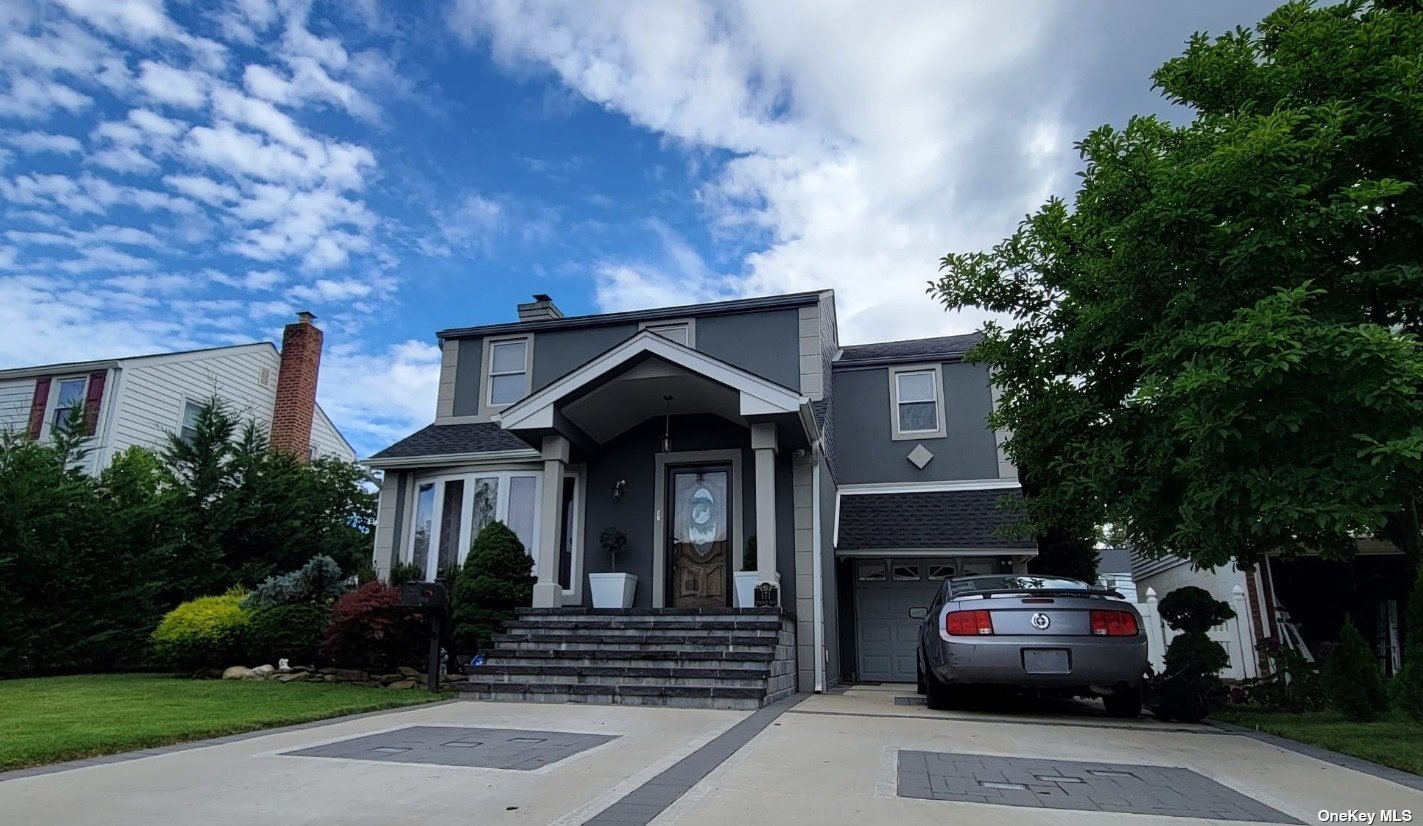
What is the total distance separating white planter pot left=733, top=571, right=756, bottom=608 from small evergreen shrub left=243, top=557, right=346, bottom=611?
241 inches

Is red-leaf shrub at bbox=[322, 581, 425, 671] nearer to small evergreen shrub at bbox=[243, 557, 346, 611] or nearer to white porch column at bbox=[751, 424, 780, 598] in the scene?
small evergreen shrub at bbox=[243, 557, 346, 611]

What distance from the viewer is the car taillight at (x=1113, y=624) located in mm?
6668

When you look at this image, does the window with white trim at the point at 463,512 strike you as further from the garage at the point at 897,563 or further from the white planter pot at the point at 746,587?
the garage at the point at 897,563

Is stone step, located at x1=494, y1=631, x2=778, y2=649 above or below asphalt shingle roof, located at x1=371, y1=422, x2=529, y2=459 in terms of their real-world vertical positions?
below

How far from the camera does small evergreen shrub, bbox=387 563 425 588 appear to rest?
12258 millimetres

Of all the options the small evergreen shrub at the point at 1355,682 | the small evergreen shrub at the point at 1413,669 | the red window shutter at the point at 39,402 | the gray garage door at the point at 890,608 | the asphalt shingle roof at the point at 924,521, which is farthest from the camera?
the red window shutter at the point at 39,402

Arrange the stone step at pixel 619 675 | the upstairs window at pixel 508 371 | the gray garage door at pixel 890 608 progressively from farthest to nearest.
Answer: the upstairs window at pixel 508 371, the gray garage door at pixel 890 608, the stone step at pixel 619 675

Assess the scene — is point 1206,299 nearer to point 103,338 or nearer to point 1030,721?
point 1030,721

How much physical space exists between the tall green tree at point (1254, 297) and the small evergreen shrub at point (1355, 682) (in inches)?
37.9

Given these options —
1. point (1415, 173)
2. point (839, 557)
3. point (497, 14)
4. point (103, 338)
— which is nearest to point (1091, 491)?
point (1415, 173)

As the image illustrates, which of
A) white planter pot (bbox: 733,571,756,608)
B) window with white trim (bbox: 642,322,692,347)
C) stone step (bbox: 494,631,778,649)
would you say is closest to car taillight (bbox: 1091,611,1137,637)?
stone step (bbox: 494,631,778,649)

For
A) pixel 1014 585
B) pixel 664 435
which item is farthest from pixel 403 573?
pixel 1014 585

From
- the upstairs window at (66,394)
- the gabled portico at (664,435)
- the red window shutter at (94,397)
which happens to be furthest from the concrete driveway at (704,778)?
the upstairs window at (66,394)

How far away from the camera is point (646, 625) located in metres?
9.40
